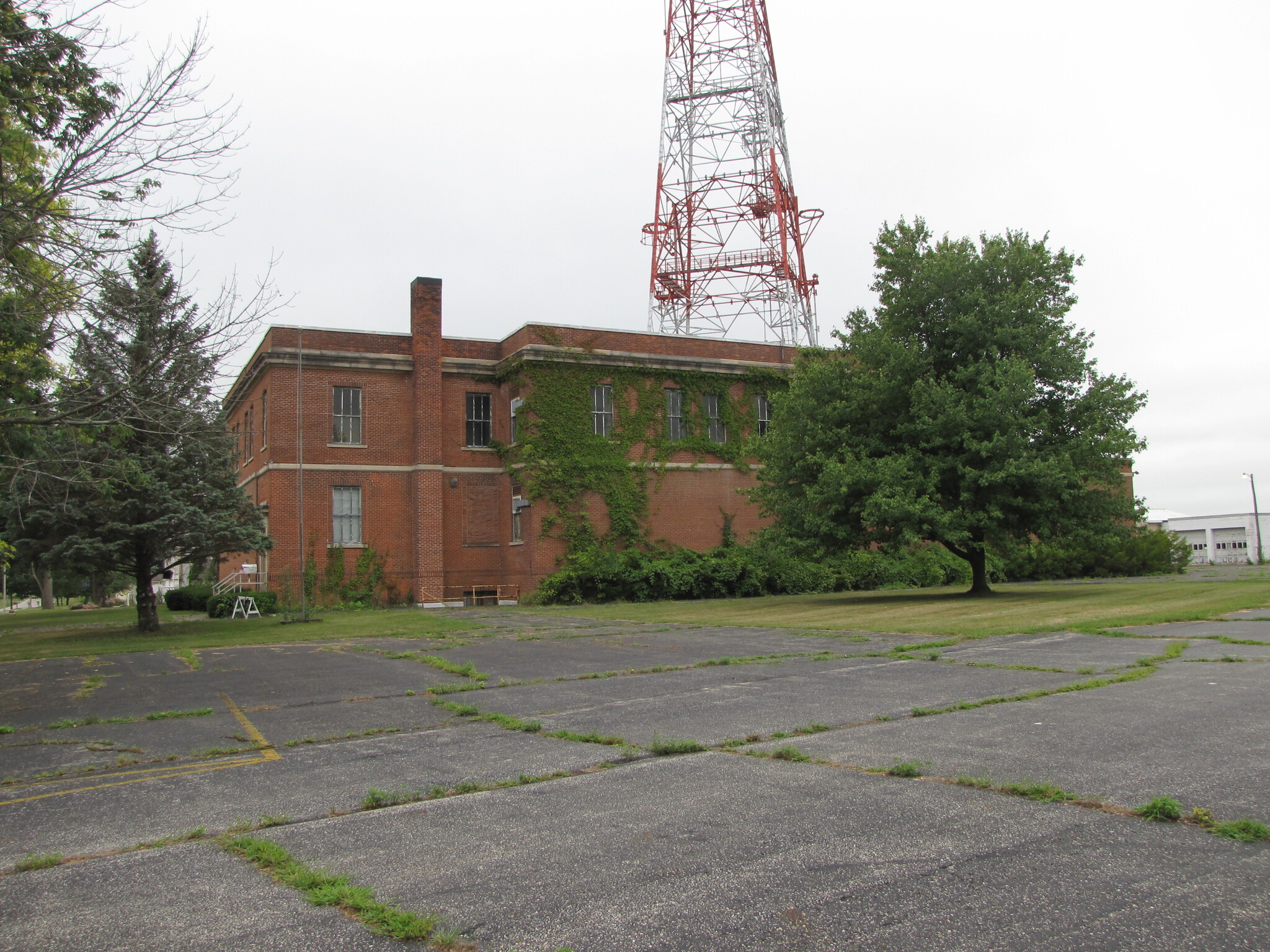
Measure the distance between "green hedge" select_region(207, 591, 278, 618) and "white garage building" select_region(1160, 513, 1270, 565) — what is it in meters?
63.5

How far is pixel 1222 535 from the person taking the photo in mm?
76812

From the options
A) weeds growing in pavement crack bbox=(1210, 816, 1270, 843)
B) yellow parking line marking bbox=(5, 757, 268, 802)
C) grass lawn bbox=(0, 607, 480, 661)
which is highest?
weeds growing in pavement crack bbox=(1210, 816, 1270, 843)

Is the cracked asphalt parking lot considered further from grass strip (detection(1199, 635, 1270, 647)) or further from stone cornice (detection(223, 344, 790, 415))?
stone cornice (detection(223, 344, 790, 415))

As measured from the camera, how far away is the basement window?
108 ft

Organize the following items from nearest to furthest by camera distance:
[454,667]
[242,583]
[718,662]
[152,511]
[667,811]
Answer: [667,811]
[718,662]
[454,667]
[152,511]
[242,583]

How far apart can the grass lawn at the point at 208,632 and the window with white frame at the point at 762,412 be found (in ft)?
45.6

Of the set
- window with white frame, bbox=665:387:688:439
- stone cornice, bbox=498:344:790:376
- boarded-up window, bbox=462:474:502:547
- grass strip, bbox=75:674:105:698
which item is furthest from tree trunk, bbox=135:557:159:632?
window with white frame, bbox=665:387:688:439

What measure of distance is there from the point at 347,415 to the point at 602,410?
840 centimetres

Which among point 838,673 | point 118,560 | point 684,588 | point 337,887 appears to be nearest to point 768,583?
point 684,588

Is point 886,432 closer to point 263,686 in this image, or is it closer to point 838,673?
point 838,673

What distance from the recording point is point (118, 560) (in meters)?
23.2

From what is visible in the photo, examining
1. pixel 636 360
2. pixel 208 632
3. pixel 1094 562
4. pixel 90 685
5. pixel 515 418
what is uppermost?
pixel 636 360

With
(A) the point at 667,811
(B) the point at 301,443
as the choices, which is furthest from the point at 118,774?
(B) the point at 301,443

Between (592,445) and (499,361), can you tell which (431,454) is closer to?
(499,361)
